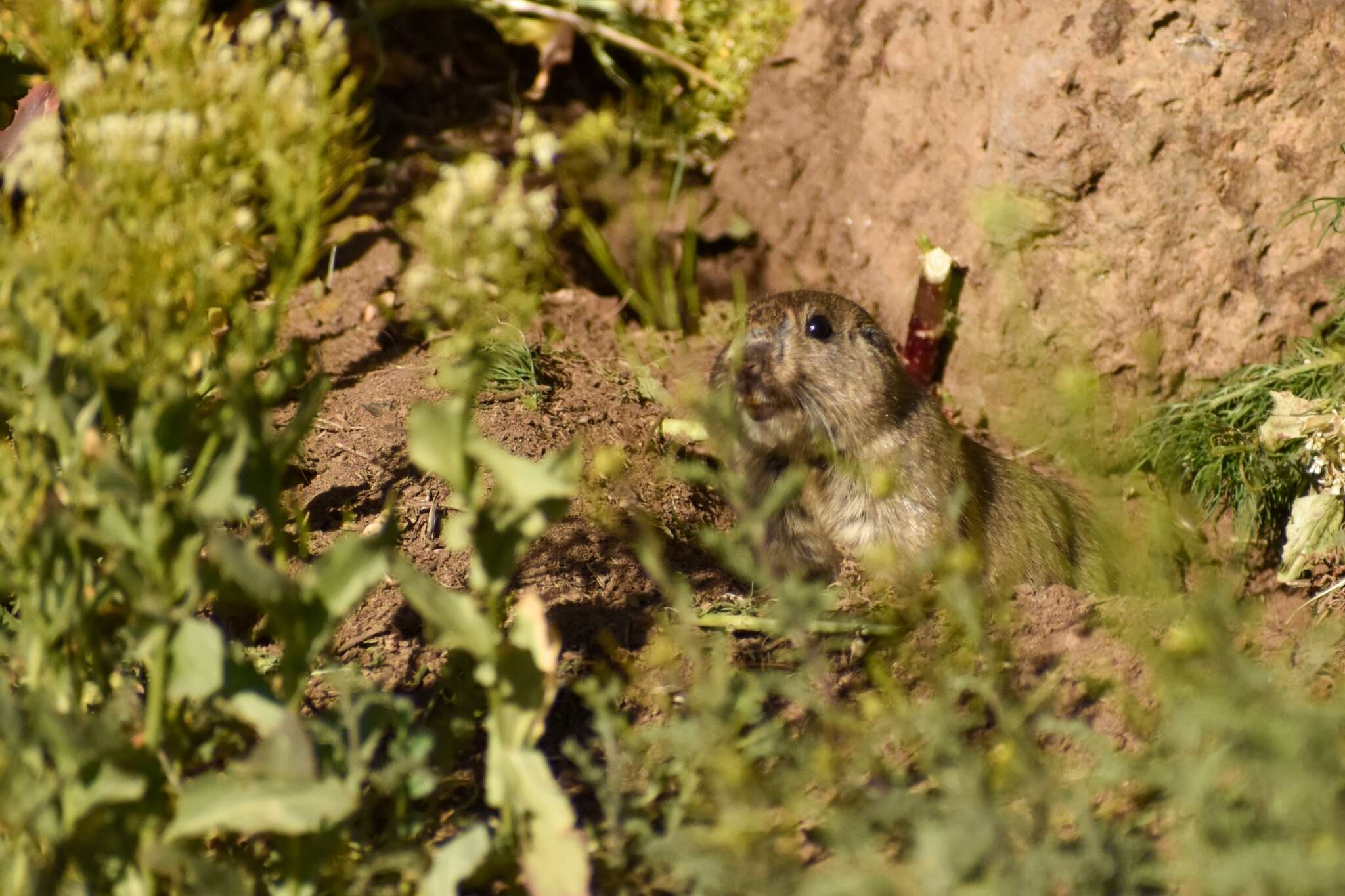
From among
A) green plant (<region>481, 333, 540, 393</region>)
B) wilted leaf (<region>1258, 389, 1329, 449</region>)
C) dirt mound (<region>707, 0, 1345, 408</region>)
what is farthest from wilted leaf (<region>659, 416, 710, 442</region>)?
wilted leaf (<region>1258, 389, 1329, 449</region>)

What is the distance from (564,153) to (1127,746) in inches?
155

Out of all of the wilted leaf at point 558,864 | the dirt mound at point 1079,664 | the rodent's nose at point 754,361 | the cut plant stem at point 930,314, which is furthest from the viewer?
the cut plant stem at point 930,314

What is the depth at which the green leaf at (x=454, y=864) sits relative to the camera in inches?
93.6

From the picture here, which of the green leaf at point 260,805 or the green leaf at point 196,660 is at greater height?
the green leaf at point 196,660

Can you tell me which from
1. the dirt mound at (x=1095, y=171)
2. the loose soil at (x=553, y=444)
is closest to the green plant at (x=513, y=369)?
the loose soil at (x=553, y=444)

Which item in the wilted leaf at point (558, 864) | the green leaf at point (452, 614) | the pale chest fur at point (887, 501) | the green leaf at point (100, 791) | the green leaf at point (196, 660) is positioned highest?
the green leaf at point (452, 614)

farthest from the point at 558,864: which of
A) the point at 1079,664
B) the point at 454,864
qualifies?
the point at 1079,664

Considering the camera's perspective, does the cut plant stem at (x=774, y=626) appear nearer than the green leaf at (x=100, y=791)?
No

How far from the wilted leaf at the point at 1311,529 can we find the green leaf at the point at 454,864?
3287 mm

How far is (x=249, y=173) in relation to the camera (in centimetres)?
235

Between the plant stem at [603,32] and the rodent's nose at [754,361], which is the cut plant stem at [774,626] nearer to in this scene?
the rodent's nose at [754,361]

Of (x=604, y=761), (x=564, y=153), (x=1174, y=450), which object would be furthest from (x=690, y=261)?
(x=604, y=761)

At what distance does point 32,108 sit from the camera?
409 centimetres

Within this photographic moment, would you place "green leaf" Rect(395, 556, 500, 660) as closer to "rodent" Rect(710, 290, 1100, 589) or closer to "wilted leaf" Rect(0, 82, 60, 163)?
"rodent" Rect(710, 290, 1100, 589)
